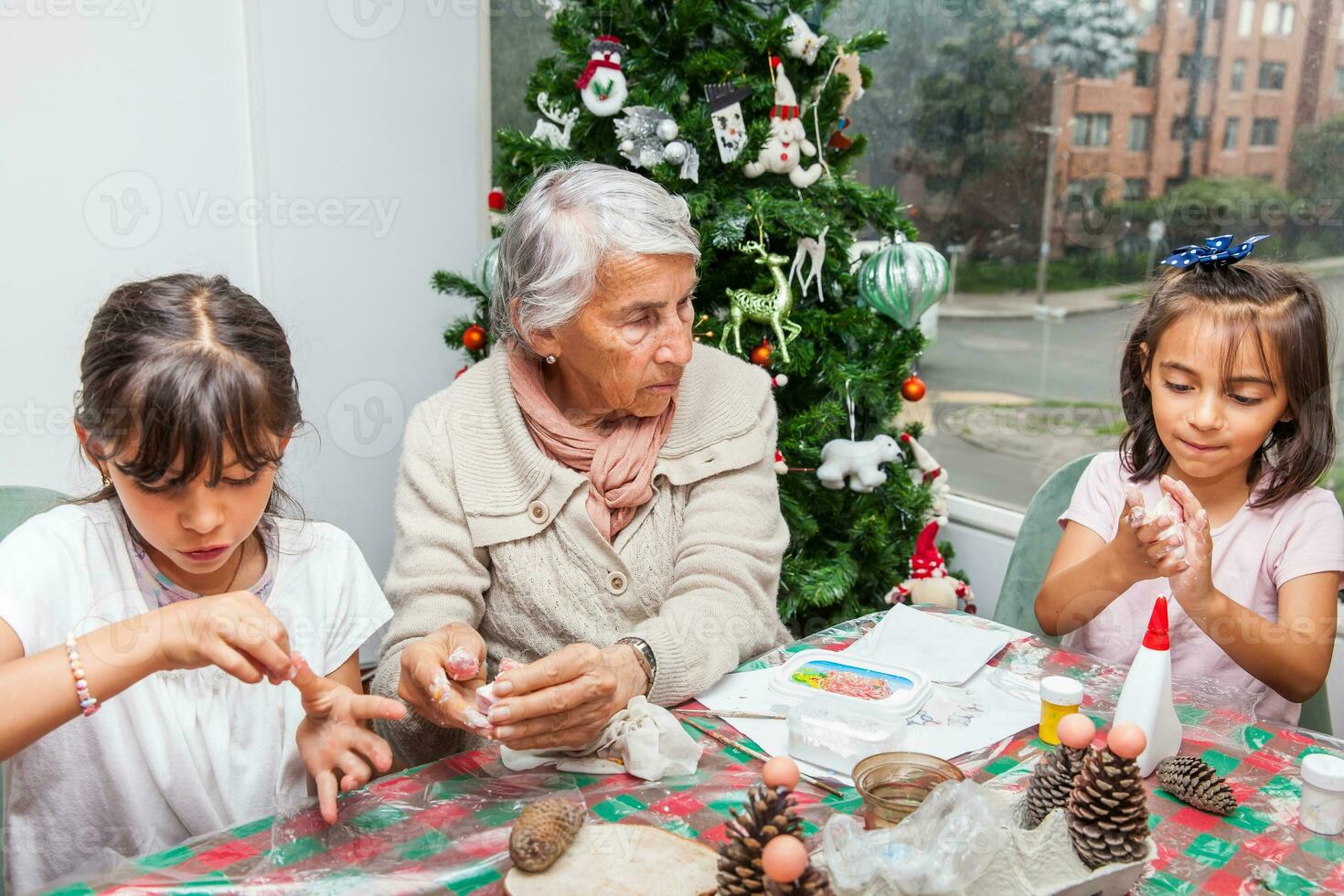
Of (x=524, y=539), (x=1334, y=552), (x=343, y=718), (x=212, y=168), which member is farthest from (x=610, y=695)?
(x=212, y=168)

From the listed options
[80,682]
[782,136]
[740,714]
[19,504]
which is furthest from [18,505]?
[782,136]

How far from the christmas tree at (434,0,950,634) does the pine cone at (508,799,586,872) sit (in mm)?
1538

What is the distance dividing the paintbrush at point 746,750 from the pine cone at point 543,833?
28 cm

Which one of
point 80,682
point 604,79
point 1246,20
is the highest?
point 1246,20

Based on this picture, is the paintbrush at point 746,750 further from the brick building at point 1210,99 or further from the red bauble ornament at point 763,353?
the brick building at point 1210,99

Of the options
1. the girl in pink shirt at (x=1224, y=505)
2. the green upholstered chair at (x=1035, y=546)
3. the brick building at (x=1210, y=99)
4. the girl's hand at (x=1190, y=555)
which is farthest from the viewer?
the brick building at (x=1210, y=99)

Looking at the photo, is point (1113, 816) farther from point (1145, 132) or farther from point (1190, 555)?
point (1145, 132)

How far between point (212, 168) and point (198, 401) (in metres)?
2.08

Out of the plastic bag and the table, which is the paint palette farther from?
the plastic bag

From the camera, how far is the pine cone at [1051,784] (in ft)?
3.80

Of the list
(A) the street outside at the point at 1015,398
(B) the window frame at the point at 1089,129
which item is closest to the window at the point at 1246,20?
(B) the window frame at the point at 1089,129

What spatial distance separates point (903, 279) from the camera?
8.49 ft

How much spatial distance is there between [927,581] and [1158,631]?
143 centimetres

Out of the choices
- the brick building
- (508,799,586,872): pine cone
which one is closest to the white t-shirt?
(508,799,586,872): pine cone
